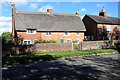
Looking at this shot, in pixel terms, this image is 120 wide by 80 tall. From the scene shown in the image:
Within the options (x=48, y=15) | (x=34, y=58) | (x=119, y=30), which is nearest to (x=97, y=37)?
(x=119, y=30)

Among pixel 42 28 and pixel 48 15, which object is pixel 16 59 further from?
pixel 48 15

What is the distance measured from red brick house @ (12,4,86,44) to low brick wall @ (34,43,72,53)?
33.1ft

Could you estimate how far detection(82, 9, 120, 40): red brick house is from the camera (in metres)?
33.7

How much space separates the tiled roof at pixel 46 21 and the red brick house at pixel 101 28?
419 cm

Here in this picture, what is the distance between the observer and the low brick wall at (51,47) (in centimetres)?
1783

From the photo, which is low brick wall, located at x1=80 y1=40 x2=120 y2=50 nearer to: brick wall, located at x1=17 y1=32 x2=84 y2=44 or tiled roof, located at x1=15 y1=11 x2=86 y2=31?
brick wall, located at x1=17 y1=32 x2=84 y2=44

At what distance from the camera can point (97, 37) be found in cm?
3347

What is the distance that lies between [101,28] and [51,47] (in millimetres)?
20785

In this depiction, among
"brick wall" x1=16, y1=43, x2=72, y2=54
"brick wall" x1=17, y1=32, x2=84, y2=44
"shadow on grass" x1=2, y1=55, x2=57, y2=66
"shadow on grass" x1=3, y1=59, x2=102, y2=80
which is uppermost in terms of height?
"brick wall" x1=17, y1=32, x2=84, y2=44

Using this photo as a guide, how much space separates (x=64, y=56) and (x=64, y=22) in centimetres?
1902

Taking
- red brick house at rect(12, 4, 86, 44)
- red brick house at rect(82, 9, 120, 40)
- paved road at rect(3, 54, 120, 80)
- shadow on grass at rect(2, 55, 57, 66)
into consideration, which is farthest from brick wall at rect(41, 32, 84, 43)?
paved road at rect(3, 54, 120, 80)

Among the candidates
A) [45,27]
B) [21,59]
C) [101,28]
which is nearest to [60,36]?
[45,27]

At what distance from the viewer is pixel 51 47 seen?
18.6 meters

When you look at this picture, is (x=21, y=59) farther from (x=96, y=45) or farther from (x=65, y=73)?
(x=96, y=45)
